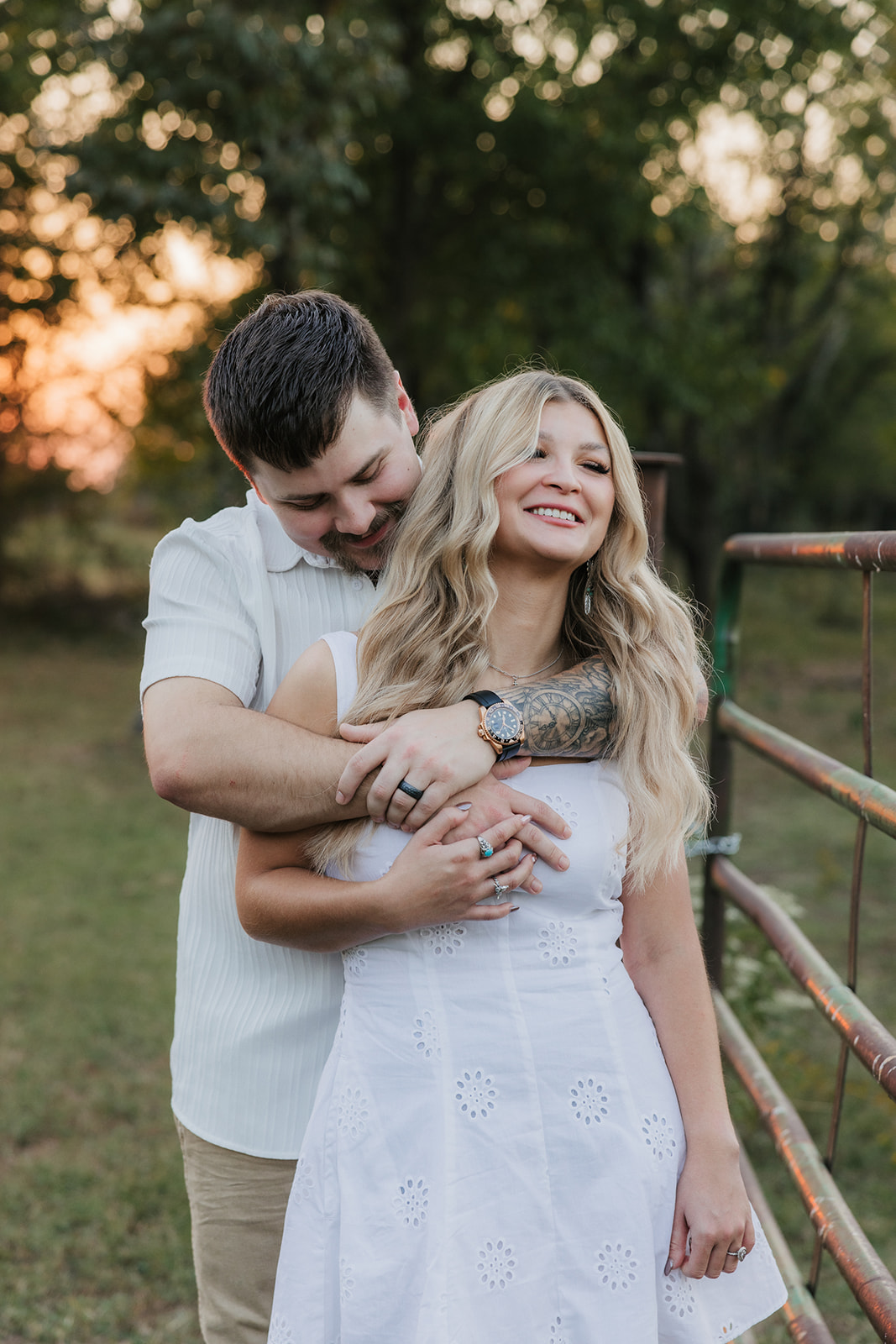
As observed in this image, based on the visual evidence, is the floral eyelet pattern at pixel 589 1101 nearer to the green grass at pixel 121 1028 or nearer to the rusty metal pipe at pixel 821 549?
the rusty metal pipe at pixel 821 549

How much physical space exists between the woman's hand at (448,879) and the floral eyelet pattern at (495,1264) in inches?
17.4

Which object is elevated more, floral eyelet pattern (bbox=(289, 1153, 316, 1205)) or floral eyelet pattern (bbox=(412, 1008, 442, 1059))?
floral eyelet pattern (bbox=(412, 1008, 442, 1059))

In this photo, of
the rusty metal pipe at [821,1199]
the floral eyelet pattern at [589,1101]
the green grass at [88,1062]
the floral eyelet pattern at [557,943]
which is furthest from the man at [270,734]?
the green grass at [88,1062]

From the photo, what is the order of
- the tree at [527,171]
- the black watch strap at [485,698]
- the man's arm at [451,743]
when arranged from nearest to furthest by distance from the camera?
the man's arm at [451,743]
the black watch strap at [485,698]
the tree at [527,171]

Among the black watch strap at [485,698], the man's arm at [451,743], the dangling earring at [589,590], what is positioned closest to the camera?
the man's arm at [451,743]

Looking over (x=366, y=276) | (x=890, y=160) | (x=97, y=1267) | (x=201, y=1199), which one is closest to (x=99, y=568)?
(x=366, y=276)

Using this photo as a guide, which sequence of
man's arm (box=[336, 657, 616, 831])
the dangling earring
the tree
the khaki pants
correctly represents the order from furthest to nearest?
the tree < the dangling earring < the khaki pants < man's arm (box=[336, 657, 616, 831])

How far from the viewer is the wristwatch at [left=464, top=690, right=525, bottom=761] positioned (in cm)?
168

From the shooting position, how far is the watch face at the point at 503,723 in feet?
5.53

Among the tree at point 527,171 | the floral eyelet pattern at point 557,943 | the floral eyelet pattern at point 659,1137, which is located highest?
the tree at point 527,171

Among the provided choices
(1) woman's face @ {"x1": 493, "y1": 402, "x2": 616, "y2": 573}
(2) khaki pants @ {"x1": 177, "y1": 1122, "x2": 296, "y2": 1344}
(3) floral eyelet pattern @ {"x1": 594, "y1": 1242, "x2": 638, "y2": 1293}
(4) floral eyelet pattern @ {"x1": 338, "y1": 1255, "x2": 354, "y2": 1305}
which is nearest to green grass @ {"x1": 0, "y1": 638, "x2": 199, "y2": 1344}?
(2) khaki pants @ {"x1": 177, "y1": 1122, "x2": 296, "y2": 1344}

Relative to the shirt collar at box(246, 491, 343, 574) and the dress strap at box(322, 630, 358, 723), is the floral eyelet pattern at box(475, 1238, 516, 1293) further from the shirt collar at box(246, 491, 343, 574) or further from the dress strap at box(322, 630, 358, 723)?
the shirt collar at box(246, 491, 343, 574)

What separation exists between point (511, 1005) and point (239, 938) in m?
0.49

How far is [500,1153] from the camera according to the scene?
61.6 inches
